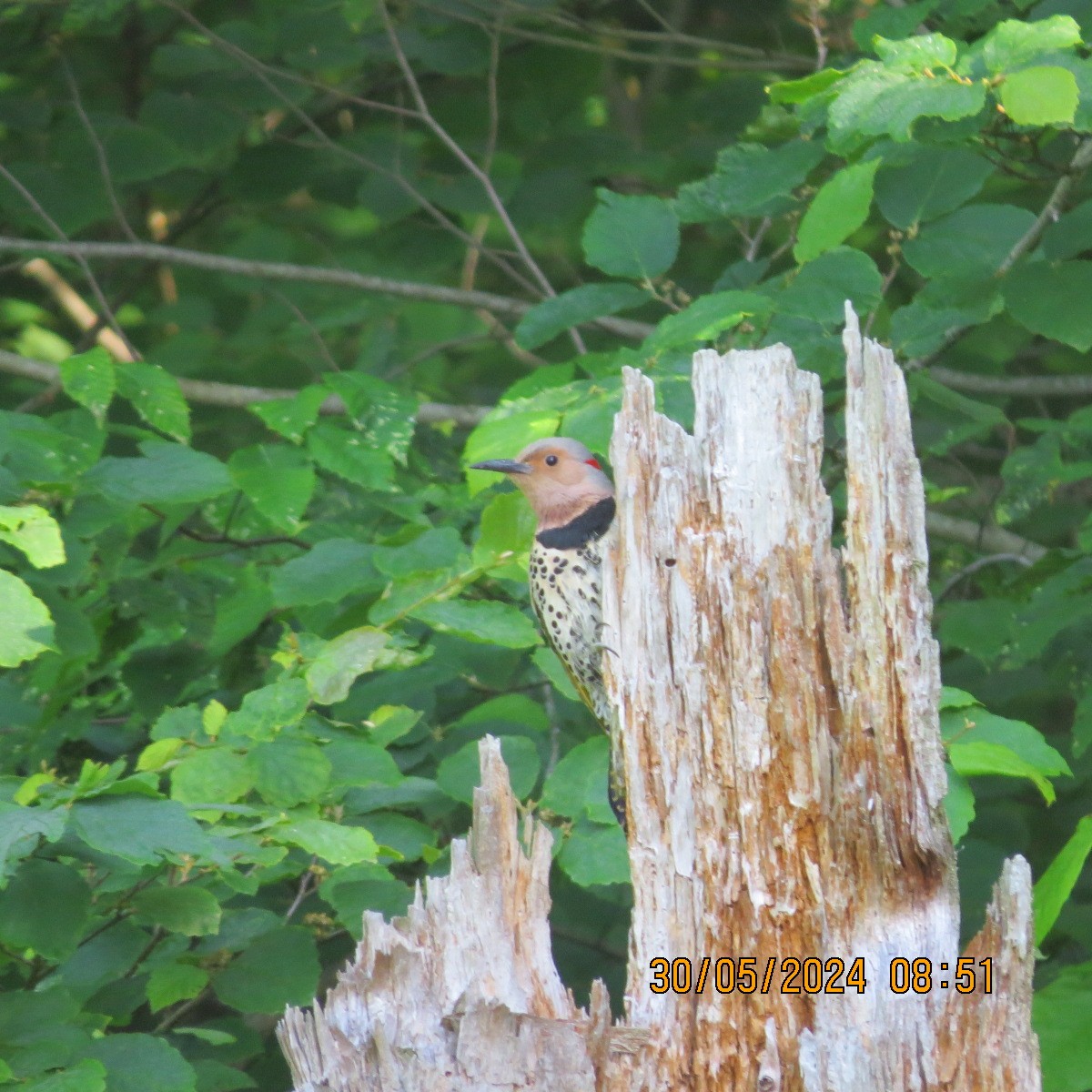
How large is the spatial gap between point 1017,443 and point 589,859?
373 centimetres

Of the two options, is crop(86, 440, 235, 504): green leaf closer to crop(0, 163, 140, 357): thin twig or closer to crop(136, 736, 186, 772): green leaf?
crop(136, 736, 186, 772): green leaf

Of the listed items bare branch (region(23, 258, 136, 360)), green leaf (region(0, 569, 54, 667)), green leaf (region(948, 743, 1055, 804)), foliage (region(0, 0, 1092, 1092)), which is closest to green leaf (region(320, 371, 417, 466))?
foliage (region(0, 0, 1092, 1092))

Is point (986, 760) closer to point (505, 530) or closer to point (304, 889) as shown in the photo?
point (505, 530)

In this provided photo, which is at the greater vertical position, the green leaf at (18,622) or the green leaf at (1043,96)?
the green leaf at (1043,96)

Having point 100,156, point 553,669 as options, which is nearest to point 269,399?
point 100,156

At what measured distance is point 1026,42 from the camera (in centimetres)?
295

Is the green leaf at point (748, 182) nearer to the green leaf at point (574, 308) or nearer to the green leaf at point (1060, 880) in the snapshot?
the green leaf at point (574, 308)

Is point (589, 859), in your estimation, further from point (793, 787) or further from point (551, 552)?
point (551, 552)

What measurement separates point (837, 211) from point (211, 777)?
193 cm

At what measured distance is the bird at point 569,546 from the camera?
12.6 feet

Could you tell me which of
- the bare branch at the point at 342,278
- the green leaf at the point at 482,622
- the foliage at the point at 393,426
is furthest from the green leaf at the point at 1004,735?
the bare branch at the point at 342,278

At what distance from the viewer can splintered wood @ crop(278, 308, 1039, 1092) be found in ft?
7.85

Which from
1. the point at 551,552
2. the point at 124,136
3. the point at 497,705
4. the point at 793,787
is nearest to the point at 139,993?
the point at 497,705

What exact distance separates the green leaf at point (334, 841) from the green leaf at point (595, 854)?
0.49m
